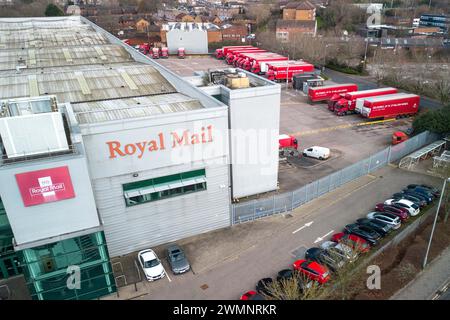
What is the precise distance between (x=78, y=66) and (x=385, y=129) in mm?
32699

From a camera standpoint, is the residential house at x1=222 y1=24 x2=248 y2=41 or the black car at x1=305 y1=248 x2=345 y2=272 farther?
the residential house at x1=222 y1=24 x2=248 y2=41

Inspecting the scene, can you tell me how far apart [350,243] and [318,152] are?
45.1 ft

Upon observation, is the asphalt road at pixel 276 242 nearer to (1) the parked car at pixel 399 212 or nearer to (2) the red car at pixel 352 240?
(2) the red car at pixel 352 240

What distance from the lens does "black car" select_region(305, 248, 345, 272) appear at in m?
17.7

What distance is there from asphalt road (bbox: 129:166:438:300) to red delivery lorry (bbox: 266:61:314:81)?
32.1 metres

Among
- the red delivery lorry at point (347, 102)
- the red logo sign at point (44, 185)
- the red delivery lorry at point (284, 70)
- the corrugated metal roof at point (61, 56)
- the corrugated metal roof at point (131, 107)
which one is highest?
the corrugated metal roof at point (61, 56)

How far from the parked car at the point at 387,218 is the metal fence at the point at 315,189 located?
4.05 m

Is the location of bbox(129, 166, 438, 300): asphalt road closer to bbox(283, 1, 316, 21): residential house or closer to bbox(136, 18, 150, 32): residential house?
bbox(283, 1, 316, 21): residential house

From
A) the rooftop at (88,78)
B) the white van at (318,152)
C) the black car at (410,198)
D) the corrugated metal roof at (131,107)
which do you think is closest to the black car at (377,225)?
the black car at (410,198)

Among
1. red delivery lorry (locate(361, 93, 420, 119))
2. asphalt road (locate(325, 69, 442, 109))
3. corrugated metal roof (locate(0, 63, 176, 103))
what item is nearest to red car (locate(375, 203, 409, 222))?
corrugated metal roof (locate(0, 63, 176, 103))

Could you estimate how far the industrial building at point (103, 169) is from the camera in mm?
15039

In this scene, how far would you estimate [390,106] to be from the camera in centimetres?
3953

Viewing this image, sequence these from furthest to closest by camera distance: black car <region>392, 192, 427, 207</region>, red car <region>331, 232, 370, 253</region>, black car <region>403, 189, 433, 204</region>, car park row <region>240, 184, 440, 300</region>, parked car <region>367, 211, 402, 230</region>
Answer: black car <region>403, 189, 433, 204</region>, black car <region>392, 192, 427, 207</region>, parked car <region>367, 211, 402, 230</region>, red car <region>331, 232, 370, 253</region>, car park row <region>240, 184, 440, 300</region>

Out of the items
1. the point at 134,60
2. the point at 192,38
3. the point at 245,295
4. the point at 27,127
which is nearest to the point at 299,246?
the point at 245,295
